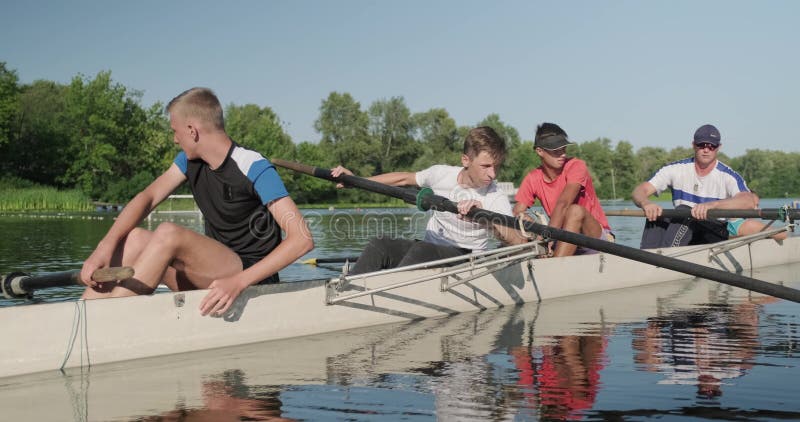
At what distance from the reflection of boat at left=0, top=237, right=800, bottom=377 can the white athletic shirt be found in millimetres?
1120

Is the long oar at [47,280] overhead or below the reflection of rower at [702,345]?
overhead

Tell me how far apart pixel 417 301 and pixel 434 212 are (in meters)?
0.79

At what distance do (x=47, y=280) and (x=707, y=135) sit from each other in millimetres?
7167

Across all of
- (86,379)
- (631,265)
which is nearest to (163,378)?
(86,379)

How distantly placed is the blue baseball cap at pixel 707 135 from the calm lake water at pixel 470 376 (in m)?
2.70

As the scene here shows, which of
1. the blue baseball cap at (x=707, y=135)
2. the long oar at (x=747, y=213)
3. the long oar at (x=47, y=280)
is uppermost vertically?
the blue baseball cap at (x=707, y=135)

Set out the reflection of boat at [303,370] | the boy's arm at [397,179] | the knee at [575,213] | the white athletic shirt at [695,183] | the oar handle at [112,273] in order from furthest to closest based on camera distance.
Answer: the white athletic shirt at [695,183] < the knee at [575,213] < the boy's arm at [397,179] < the oar handle at [112,273] < the reflection of boat at [303,370]

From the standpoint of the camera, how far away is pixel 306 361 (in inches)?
211

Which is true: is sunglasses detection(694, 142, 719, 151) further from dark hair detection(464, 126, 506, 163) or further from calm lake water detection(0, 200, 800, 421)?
dark hair detection(464, 126, 506, 163)

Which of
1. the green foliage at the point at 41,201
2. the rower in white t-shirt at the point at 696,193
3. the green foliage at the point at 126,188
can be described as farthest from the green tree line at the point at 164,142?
the rower in white t-shirt at the point at 696,193

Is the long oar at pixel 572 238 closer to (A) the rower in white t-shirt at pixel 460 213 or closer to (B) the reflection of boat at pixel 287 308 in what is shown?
(A) the rower in white t-shirt at pixel 460 213

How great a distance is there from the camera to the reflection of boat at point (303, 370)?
425cm

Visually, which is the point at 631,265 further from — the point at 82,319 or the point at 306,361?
the point at 82,319

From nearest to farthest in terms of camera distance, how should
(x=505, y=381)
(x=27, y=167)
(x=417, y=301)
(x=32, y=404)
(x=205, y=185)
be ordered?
(x=32, y=404), (x=505, y=381), (x=205, y=185), (x=417, y=301), (x=27, y=167)
